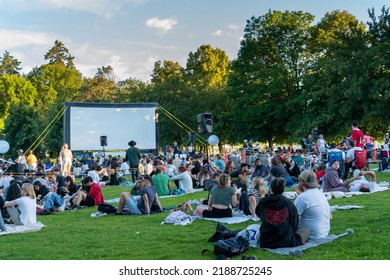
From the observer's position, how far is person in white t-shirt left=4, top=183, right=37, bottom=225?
9.91 metres

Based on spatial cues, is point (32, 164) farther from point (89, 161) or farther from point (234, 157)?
point (234, 157)

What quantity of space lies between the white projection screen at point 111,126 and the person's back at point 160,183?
14.8 meters

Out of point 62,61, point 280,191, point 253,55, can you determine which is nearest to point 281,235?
point 280,191

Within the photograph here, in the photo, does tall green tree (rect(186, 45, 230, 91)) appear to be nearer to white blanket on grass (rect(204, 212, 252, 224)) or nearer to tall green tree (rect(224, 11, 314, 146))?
tall green tree (rect(224, 11, 314, 146))

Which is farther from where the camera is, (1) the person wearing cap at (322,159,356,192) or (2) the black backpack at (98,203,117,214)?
(1) the person wearing cap at (322,159,356,192)

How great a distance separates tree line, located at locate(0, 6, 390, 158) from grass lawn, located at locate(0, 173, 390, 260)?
17.7 m

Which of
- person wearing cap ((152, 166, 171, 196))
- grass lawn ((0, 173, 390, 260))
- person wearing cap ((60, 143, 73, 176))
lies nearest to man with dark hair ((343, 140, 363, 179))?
grass lawn ((0, 173, 390, 260))

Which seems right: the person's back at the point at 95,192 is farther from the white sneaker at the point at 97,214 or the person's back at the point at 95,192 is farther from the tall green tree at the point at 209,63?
the tall green tree at the point at 209,63

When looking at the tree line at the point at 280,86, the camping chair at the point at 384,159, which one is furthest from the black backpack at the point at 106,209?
the tree line at the point at 280,86

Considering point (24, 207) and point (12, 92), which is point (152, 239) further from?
point (12, 92)

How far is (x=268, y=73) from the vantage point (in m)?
36.2

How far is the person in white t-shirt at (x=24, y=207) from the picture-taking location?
9.91 metres

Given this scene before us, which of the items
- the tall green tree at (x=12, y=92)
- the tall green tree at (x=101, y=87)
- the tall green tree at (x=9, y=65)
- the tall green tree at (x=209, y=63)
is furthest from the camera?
the tall green tree at (x=9, y=65)

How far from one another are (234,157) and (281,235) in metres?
17.2
